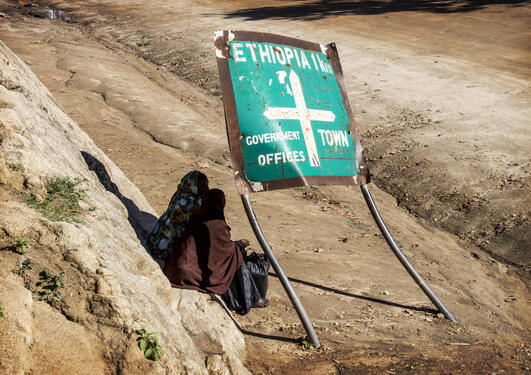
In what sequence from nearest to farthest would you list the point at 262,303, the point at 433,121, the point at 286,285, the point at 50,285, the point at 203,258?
the point at 50,285, the point at 286,285, the point at 203,258, the point at 262,303, the point at 433,121

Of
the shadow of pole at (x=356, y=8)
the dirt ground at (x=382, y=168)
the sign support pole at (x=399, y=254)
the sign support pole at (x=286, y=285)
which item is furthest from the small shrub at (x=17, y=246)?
the shadow of pole at (x=356, y=8)

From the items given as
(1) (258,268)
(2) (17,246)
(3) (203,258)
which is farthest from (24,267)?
(1) (258,268)

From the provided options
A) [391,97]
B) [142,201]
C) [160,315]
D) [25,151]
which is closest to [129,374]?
[160,315]

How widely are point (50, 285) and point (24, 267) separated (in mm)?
194

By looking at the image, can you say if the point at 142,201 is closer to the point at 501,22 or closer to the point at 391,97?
the point at 391,97

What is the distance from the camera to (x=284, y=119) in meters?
4.66

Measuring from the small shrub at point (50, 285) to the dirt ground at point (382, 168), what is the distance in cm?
176

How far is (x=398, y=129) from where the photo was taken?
36.4 feet

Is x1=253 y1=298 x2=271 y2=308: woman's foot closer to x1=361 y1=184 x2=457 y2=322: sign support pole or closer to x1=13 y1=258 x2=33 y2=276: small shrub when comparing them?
x1=361 y1=184 x2=457 y2=322: sign support pole

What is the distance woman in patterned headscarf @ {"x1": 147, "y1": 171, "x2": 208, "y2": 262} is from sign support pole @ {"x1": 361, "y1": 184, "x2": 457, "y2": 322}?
64.5 inches

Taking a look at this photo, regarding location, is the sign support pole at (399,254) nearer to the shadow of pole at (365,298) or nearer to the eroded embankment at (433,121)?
the shadow of pole at (365,298)

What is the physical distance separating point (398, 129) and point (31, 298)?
934 cm

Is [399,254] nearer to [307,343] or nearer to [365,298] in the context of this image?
[365,298]

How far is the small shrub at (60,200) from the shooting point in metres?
3.65
